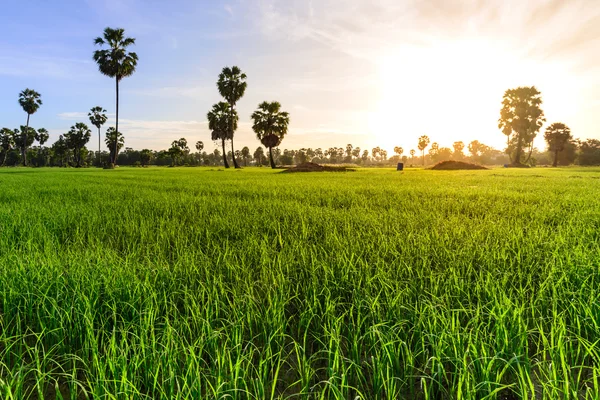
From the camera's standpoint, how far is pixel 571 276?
123 inches

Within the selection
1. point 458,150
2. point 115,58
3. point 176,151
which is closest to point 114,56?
point 115,58

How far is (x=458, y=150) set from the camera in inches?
6619

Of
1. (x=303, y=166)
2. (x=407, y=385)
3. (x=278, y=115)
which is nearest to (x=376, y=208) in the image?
(x=407, y=385)

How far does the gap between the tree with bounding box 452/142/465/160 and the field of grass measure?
578 feet

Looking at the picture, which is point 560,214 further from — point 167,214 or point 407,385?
point 167,214

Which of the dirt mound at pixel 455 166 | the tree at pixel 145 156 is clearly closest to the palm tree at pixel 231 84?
the dirt mound at pixel 455 166

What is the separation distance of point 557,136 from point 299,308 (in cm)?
8867

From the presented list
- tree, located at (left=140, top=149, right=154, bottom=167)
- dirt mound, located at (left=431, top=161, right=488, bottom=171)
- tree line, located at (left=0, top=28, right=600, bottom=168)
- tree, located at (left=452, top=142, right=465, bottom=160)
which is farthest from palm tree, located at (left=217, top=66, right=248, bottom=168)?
tree, located at (left=452, top=142, right=465, bottom=160)

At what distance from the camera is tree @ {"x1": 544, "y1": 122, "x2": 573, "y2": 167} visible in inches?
2753

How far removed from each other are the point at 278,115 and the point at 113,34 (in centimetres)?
2691

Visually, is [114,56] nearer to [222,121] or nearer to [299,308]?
[222,121]

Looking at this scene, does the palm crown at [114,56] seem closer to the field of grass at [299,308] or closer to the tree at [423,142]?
the field of grass at [299,308]

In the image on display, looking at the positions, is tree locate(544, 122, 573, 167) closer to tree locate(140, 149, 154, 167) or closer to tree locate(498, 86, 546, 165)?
tree locate(498, 86, 546, 165)

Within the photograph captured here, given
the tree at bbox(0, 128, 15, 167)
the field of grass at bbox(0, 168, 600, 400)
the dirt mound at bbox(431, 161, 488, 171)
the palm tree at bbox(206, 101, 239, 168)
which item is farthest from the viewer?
the tree at bbox(0, 128, 15, 167)
